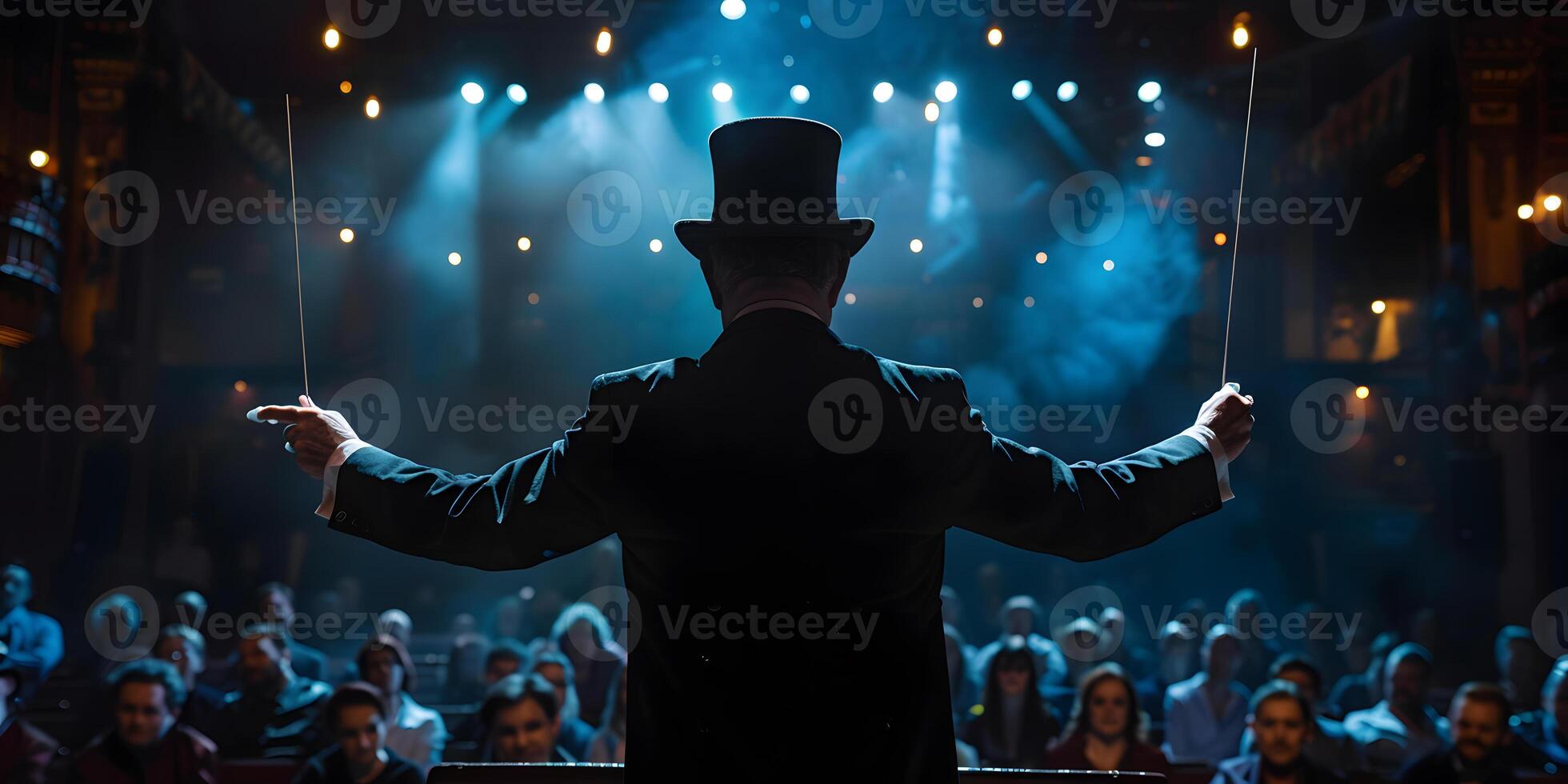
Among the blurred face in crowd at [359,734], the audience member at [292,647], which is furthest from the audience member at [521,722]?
the audience member at [292,647]

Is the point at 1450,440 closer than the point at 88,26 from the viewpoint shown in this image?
No

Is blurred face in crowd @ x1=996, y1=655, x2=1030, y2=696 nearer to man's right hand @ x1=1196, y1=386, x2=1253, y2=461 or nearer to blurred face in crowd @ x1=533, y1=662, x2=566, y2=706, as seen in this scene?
blurred face in crowd @ x1=533, y1=662, x2=566, y2=706

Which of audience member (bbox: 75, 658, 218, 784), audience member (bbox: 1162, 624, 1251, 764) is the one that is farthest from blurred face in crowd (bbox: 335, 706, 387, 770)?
audience member (bbox: 1162, 624, 1251, 764)

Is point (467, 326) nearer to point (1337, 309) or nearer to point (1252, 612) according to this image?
point (1252, 612)

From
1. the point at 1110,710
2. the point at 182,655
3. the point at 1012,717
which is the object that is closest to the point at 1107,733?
the point at 1110,710

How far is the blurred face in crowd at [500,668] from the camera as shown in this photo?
543 cm

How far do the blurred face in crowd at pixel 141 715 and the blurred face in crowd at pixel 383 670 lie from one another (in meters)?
0.87

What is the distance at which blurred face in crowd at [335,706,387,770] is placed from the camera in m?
3.98

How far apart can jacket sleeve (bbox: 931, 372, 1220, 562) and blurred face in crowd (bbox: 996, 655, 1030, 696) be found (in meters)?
3.96

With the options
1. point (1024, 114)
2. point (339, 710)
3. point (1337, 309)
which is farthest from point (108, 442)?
point (1337, 309)

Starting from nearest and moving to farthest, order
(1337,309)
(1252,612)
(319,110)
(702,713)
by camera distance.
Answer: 1. (702,713)
2. (1252,612)
3. (319,110)
4. (1337,309)

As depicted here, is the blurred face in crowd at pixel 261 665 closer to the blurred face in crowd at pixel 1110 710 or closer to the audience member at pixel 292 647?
the audience member at pixel 292 647

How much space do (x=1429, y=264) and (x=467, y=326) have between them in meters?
11.0

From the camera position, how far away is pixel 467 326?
39.9 feet
